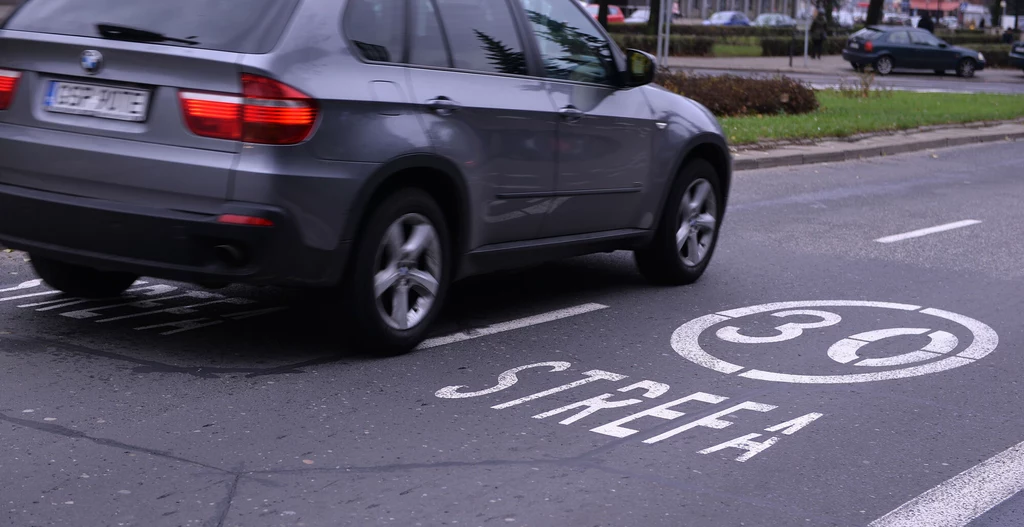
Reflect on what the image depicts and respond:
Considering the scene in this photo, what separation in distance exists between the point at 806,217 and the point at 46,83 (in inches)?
290

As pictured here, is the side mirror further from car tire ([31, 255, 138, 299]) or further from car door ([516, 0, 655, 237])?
car tire ([31, 255, 138, 299])

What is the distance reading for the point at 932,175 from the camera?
16047mm

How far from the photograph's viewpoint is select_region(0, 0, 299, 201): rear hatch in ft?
17.7

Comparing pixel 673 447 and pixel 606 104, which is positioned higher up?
pixel 606 104

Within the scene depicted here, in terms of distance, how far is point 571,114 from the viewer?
270 inches

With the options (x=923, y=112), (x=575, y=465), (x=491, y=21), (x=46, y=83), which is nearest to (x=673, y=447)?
(x=575, y=465)

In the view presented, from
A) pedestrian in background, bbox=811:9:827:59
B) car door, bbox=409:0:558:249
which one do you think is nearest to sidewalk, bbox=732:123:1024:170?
car door, bbox=409:0:558:249

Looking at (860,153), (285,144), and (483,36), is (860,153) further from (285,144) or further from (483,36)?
(285,144)

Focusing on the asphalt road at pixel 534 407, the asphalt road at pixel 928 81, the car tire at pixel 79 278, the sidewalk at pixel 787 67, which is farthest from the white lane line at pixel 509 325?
the sidewalk at pixel 787 67

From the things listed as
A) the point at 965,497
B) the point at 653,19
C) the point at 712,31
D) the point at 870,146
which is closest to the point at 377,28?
the point at 965,497

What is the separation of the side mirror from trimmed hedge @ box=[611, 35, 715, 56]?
124 ft

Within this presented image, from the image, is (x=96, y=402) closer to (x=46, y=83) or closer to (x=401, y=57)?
(x=46, y=83)

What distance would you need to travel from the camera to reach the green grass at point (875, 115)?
18594 millimetres

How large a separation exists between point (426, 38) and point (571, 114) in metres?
1.04
